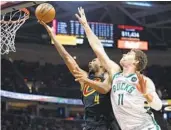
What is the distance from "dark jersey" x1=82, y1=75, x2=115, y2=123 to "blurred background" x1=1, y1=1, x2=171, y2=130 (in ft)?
38.9

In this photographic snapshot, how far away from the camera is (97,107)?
392 centimetres

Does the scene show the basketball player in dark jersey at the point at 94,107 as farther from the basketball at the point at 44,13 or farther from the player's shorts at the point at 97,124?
the basketball at the point at 44,13

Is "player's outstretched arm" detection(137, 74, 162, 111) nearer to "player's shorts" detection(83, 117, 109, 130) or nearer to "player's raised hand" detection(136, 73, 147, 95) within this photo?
"player's raised hand" detection(136, 73, 147, 95)

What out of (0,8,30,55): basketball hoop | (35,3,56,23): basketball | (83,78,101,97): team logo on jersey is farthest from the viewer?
(0,8,30,55): basketball hoop

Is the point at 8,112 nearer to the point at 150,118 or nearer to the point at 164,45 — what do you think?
the point at 164,45

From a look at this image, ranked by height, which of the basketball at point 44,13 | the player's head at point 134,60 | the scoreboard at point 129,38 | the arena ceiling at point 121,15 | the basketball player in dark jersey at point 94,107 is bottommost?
the basketball player in dark jersey at point 94,107

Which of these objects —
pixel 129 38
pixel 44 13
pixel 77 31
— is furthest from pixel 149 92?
pixel 129 38

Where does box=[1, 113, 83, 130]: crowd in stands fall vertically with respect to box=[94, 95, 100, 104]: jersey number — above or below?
below

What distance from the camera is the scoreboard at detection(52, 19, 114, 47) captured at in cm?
1608

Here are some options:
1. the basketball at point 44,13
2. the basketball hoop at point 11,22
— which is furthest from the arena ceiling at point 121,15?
the basketball at point 44,13

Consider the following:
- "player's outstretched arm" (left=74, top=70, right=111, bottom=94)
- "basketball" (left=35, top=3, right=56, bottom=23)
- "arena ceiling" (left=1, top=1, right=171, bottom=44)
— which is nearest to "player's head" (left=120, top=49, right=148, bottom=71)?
"player's outstretched arm" (left=74, top=70, right=111, bottom=94)

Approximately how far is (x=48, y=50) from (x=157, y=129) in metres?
16.1

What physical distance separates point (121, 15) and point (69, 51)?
2861mm

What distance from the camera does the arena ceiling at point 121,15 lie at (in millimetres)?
17266
